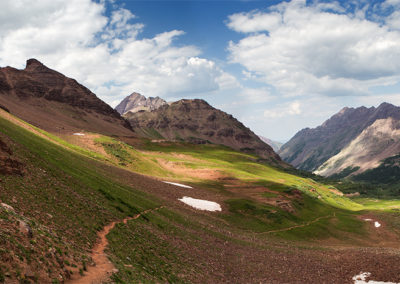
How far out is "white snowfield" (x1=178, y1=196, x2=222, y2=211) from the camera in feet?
209

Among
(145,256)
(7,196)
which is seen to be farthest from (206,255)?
(7,196)

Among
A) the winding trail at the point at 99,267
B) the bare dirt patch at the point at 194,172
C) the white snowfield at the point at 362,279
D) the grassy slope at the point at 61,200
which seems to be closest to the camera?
the winding trail at the point at 99,267

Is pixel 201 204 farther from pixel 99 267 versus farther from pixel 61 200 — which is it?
pixel 99 267

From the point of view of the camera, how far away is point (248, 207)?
71.2 metres

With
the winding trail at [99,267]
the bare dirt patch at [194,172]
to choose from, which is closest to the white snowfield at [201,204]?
the winding trail at [99,267]

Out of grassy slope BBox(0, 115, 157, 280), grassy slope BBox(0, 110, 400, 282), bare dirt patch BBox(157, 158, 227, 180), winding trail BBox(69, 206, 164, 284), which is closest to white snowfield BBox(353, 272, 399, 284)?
grassy slope BBox(0, 110, 400, 282)

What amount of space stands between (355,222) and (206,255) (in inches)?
2460

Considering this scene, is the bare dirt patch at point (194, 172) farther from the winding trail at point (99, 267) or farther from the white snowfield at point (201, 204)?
the winding trail at point (99, 267)

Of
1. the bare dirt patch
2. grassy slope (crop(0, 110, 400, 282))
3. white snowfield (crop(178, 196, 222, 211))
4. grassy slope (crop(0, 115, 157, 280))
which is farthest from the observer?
the bare dirt patch

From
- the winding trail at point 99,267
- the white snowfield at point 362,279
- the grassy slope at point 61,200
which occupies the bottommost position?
the white snowfield at point 362,279

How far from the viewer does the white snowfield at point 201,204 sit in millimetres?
63628

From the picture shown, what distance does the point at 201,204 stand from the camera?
65188 mm

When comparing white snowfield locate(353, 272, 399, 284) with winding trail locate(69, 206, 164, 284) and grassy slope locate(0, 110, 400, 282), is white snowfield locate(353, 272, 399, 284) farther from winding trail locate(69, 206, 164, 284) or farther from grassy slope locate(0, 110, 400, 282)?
winding trail locate(69, 206, 164, 284)

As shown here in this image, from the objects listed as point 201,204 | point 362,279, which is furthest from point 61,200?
point 362,279
